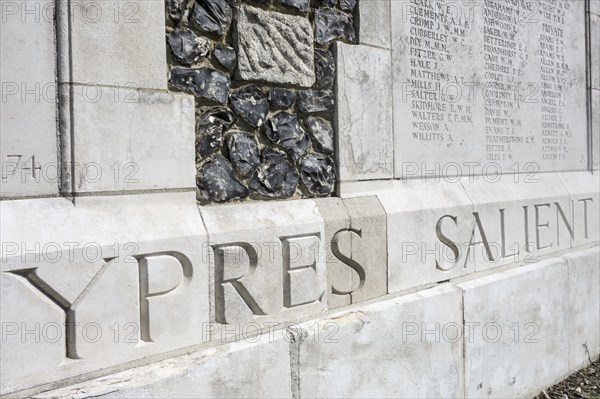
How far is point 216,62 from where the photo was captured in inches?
95.3

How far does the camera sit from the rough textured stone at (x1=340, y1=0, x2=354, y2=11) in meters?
2.93

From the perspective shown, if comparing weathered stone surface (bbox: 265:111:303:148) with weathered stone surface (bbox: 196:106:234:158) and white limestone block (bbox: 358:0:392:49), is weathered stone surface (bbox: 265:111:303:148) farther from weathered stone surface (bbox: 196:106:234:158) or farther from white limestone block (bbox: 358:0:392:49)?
white limestone block (bbox: 358:0:392:49)

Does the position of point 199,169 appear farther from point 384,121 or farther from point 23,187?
point 384,121

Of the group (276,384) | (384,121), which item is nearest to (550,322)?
(384,121)

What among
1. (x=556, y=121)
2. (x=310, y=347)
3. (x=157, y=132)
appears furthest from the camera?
(x=556, y=121)

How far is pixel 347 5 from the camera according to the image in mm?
2949

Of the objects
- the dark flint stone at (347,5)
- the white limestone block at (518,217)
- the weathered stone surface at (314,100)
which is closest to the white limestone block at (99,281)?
the weathered stone surface at (314,100)

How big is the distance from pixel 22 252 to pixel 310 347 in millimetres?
1238

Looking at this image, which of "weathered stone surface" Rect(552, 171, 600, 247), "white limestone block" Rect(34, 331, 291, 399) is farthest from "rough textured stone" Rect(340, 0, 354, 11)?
"weathered stone surface" Rect(552, 171, 600, 247)

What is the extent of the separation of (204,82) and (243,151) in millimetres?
324

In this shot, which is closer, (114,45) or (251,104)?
(114,45)

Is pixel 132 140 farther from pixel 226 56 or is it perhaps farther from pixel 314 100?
pixel 314 100

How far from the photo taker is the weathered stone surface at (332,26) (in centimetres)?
282

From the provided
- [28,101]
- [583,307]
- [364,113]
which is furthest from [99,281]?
[583,307]
